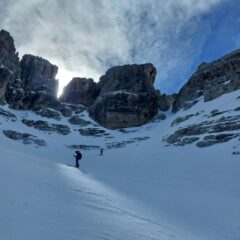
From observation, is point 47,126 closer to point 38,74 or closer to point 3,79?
point 3,79

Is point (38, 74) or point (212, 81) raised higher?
point (38, 74)

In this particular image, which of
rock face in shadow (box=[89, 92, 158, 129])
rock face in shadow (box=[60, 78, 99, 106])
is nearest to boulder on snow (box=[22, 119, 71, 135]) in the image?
rock face in shadow (box=[89, 92, 158, 129])

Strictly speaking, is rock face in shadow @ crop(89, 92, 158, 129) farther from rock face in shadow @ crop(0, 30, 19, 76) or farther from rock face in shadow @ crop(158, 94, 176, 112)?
rock face in shadow @ crop(0, 30, 19, 76)

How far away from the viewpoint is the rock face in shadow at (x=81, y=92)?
108 meters

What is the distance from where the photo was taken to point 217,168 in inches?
1030

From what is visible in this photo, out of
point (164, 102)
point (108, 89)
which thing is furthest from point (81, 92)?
point (164, 102)

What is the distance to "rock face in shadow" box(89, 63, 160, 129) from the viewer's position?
85.4 meters

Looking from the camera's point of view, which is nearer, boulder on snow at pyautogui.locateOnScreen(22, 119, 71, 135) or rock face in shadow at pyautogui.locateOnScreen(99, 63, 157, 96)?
boulder on snow at pyautogui.locateOnScreen(22, 119, 71, 135)

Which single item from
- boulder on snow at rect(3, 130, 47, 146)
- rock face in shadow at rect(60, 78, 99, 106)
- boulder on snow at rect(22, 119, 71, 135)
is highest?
rock face in shadow at rect(60, 78, 99, 106)

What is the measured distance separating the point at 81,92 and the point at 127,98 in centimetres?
2584

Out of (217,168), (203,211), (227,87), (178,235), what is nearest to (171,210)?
(203,211)

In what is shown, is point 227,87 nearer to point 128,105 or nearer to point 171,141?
point 171,141

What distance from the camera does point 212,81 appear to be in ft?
213

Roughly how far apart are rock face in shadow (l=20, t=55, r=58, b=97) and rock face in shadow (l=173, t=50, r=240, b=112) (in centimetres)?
4991
